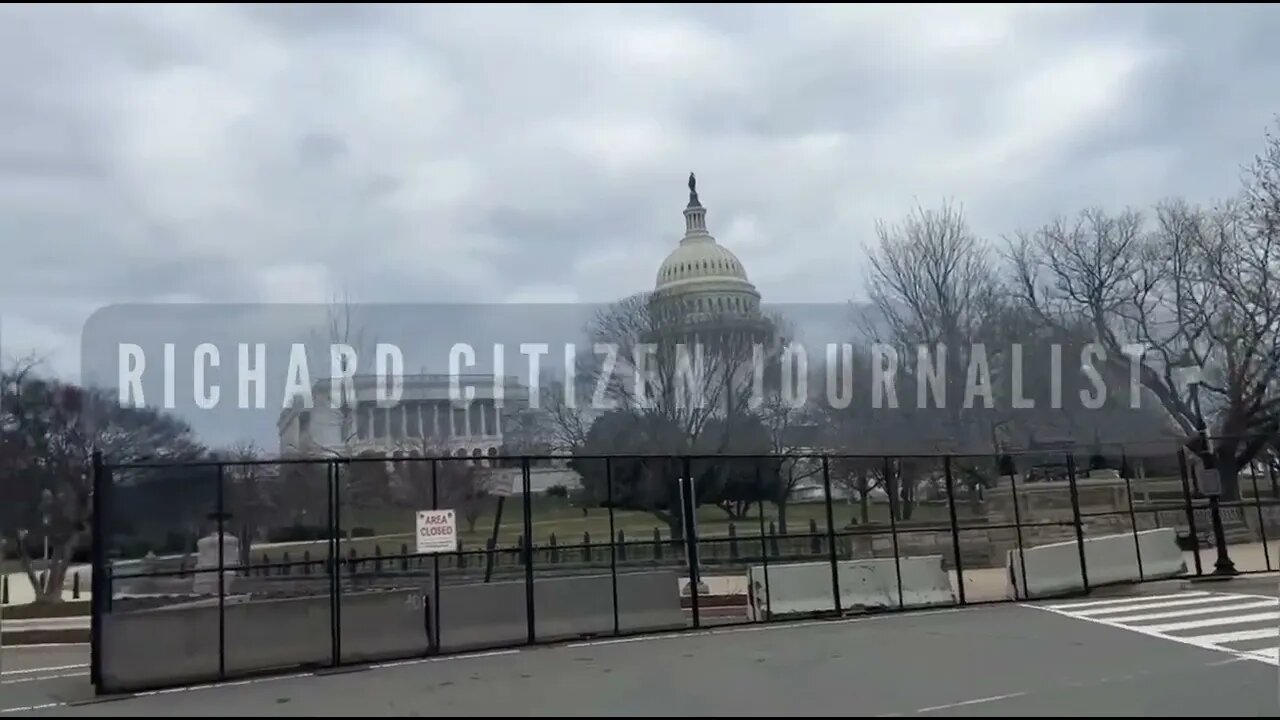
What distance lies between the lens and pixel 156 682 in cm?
1270

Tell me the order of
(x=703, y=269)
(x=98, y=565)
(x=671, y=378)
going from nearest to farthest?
(x=98, y=565)
(x=671, y=378)
(x=703, y=269)

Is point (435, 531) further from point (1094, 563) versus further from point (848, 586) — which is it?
point (1094, 563)

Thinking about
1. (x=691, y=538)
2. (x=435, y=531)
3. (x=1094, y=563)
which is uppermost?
(x=435, y=531)

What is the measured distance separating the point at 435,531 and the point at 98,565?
4.38m

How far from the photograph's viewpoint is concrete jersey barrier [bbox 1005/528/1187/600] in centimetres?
1983

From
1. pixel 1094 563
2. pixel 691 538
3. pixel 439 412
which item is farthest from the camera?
pixel 439 412

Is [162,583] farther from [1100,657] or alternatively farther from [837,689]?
[1100,657]

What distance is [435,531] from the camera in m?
14.9

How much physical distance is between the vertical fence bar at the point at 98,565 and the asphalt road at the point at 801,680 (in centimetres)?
56

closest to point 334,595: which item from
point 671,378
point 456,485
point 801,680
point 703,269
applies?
point 801,680

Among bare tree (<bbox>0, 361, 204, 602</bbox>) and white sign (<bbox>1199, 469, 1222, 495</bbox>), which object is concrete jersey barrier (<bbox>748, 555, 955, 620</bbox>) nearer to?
white sign (<bbox>1199, 469, 1222, 495</bbox>)

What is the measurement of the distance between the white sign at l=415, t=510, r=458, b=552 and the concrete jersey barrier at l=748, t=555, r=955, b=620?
5.61 meters

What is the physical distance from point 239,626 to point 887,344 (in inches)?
1589

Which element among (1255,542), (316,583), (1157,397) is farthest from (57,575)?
(1157,397)
